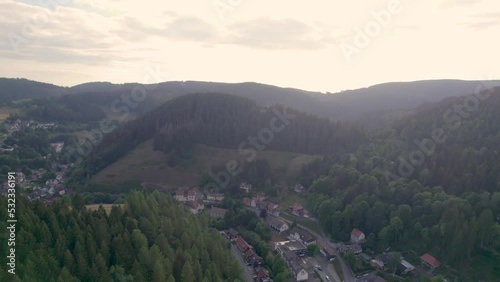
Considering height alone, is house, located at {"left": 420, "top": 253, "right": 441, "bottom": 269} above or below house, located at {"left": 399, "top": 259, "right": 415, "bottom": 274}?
above

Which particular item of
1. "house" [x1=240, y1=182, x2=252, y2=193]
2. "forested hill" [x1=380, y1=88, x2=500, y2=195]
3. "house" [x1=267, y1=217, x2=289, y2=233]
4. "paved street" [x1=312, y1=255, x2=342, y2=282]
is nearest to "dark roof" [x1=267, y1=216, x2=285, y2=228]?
"house" [x1=267, y1=217, x2=289, y2=233]

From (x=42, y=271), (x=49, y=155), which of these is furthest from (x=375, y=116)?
(x=42, y=271)

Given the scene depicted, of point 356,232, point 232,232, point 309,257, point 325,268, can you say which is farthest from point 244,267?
point 356,232

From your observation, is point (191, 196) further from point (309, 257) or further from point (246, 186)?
point (309, 257)

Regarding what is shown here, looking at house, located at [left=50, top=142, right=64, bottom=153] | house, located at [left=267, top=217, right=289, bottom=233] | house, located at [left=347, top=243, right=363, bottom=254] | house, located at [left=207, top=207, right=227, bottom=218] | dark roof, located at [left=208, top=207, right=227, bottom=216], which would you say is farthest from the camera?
house, located at [left=50, top=142, right=64, bottom=153]

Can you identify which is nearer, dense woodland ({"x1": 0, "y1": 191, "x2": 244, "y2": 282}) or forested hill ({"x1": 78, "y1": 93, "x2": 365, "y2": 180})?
dense woodland ({"x1": 0, "y1": 191, "x2": 244, "y2": 282})

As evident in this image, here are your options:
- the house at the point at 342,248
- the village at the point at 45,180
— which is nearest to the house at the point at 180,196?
the village at the point at 45,180

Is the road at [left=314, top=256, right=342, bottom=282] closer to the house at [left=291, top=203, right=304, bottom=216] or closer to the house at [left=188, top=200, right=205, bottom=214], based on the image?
the house at [left=291, top=203, right=304, bottom=216]
